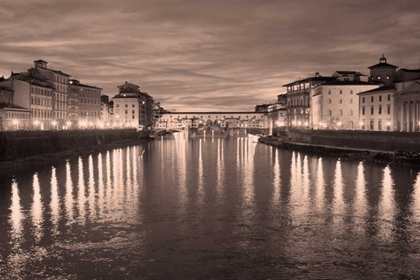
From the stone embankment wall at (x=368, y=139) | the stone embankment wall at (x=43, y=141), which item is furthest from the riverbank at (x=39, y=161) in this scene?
the stone embankment wall at (x=368, y=139)

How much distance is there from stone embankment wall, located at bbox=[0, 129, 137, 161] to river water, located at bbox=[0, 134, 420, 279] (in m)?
10.8

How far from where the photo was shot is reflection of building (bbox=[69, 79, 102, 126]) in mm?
109812

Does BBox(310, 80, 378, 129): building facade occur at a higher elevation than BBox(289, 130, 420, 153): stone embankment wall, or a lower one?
higher

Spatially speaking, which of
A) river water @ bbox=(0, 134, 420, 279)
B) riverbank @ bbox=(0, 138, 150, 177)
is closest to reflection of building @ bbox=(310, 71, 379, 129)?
riverbank @ bbox=(0, 138, 150, 177)

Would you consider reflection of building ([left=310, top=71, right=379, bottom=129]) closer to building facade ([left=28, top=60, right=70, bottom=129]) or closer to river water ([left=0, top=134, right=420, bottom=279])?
building facade ([left=28, top=60, right=70, bottom=129])

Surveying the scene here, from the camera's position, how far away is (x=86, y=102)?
115 metres


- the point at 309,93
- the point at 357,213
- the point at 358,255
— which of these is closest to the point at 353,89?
the point at 309,93

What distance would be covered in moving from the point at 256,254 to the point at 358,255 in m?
3.96

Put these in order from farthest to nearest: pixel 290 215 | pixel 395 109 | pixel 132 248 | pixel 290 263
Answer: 1. pixel 395 109
2. pixel 290 215
3. pixel 132 248
4. pixel 290 263

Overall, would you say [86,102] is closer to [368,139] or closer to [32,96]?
[32,96]

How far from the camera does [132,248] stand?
59.9ft

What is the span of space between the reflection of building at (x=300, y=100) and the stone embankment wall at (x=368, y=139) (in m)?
26.1

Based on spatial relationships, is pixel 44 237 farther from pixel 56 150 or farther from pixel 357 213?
pixel 56 150

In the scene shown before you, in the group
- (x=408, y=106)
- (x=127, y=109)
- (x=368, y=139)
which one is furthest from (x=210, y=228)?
(x=127, y=109)
